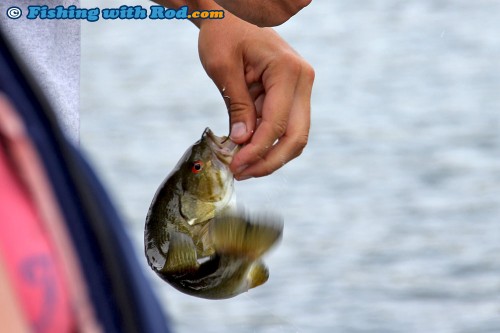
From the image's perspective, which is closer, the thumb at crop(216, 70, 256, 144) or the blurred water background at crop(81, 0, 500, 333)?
the thumb at crop(216, 70, 256, 144)

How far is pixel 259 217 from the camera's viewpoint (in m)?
1.83

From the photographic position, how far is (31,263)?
0.72 m

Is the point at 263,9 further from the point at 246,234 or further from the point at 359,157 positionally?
the point at 359,157

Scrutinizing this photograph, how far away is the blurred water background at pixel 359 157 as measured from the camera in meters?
4.86

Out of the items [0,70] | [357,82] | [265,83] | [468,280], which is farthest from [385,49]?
[0,70]

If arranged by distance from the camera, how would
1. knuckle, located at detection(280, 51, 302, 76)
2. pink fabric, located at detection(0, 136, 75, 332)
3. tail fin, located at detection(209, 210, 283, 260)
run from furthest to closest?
1. knuckle, located at detection(280, 51, 302, 76)
2. tail fin, located at detection(209, 210, 283, 260)
3. pink fabric, located at detection(0, 136, 75, 332)

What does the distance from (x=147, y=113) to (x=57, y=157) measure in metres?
6.89

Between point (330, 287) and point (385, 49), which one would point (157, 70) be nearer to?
point (385, 49)

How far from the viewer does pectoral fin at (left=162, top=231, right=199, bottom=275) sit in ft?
6.03

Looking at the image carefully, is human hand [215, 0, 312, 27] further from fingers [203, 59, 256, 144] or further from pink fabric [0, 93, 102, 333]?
pink fabric [0, 93, 102, 333]

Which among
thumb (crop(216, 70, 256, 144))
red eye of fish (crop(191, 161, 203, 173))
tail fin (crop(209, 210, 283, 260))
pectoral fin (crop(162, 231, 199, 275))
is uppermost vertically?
thumb (crop(216, 70, 256, 144))

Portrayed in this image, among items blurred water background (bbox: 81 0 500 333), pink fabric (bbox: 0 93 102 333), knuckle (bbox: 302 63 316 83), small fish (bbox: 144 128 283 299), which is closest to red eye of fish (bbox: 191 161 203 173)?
small fish (bbox: 144 128 283 299)

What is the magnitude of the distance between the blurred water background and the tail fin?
0.06m

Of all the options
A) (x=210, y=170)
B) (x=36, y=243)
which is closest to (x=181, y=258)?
(x=210, y=170)
